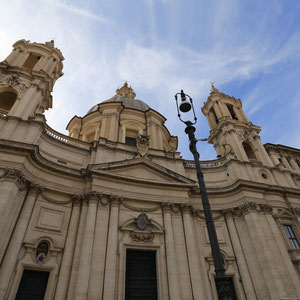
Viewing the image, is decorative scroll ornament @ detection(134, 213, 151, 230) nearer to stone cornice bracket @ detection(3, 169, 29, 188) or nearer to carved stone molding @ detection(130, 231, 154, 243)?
carved stone molding @ detection(130, 231, 154, 243)

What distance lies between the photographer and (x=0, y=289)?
31.7 feet

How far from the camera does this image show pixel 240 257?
14945mm

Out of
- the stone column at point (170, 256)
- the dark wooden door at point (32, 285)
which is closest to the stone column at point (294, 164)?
the stone column at point (170, 256)

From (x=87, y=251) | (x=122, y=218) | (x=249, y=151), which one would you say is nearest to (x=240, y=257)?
(x=122, y=218)

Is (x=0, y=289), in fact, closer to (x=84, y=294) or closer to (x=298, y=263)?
(x=84, y=294)

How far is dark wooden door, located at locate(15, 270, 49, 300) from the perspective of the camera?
1072 cm

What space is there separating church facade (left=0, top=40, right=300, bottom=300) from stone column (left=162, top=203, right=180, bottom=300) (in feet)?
0.19

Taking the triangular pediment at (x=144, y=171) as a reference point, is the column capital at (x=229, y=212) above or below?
below

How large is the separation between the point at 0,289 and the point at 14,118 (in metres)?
9.82

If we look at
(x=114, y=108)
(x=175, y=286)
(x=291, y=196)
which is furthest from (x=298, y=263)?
(x=114, y=108)

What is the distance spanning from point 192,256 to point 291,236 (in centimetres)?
833

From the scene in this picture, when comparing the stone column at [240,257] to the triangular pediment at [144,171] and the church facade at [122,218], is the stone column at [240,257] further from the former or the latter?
the triangular pediment at [144,171]

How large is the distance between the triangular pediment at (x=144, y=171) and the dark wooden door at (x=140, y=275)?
15.8 ft

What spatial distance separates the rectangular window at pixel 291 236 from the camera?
52.6 ft
